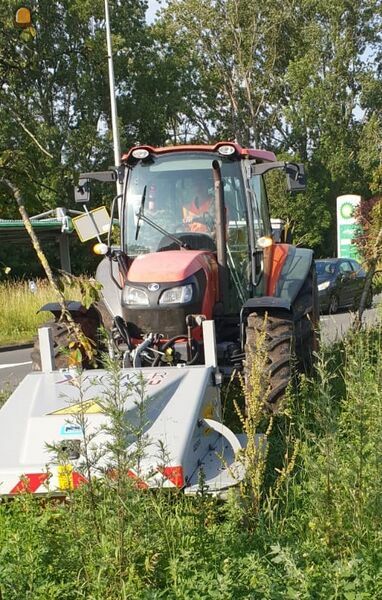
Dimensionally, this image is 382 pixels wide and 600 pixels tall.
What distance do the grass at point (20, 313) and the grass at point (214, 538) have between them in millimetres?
12397

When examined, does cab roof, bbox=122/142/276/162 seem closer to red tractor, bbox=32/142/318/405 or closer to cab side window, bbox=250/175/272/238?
red tractor, bbox=32/142/318/405

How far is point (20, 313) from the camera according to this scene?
16.9 meters

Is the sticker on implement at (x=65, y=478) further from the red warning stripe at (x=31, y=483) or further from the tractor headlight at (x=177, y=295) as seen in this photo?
the tractor headlight at (x=177, y=295)

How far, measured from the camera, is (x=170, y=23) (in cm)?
3638

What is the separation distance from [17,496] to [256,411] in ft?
4.32

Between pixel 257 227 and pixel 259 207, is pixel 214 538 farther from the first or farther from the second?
pixel 259 207

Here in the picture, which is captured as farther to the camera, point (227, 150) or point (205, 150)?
point (205, 150)

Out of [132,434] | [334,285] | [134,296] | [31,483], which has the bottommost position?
[334,285]

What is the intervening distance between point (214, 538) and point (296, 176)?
12.7ft

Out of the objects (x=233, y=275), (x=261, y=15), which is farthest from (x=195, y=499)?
(x=261, y=15)

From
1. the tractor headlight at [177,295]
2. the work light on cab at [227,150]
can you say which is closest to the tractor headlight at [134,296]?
the tractor headlight at [177,295]

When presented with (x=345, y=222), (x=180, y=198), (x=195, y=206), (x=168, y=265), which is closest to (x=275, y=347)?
(x=168, y=265)

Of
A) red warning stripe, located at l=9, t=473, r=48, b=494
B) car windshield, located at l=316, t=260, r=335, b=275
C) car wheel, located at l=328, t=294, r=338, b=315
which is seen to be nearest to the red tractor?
red warning stripe, located at l=9, t=473, r=48, b=494

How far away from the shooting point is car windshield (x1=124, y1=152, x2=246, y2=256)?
6.39m
